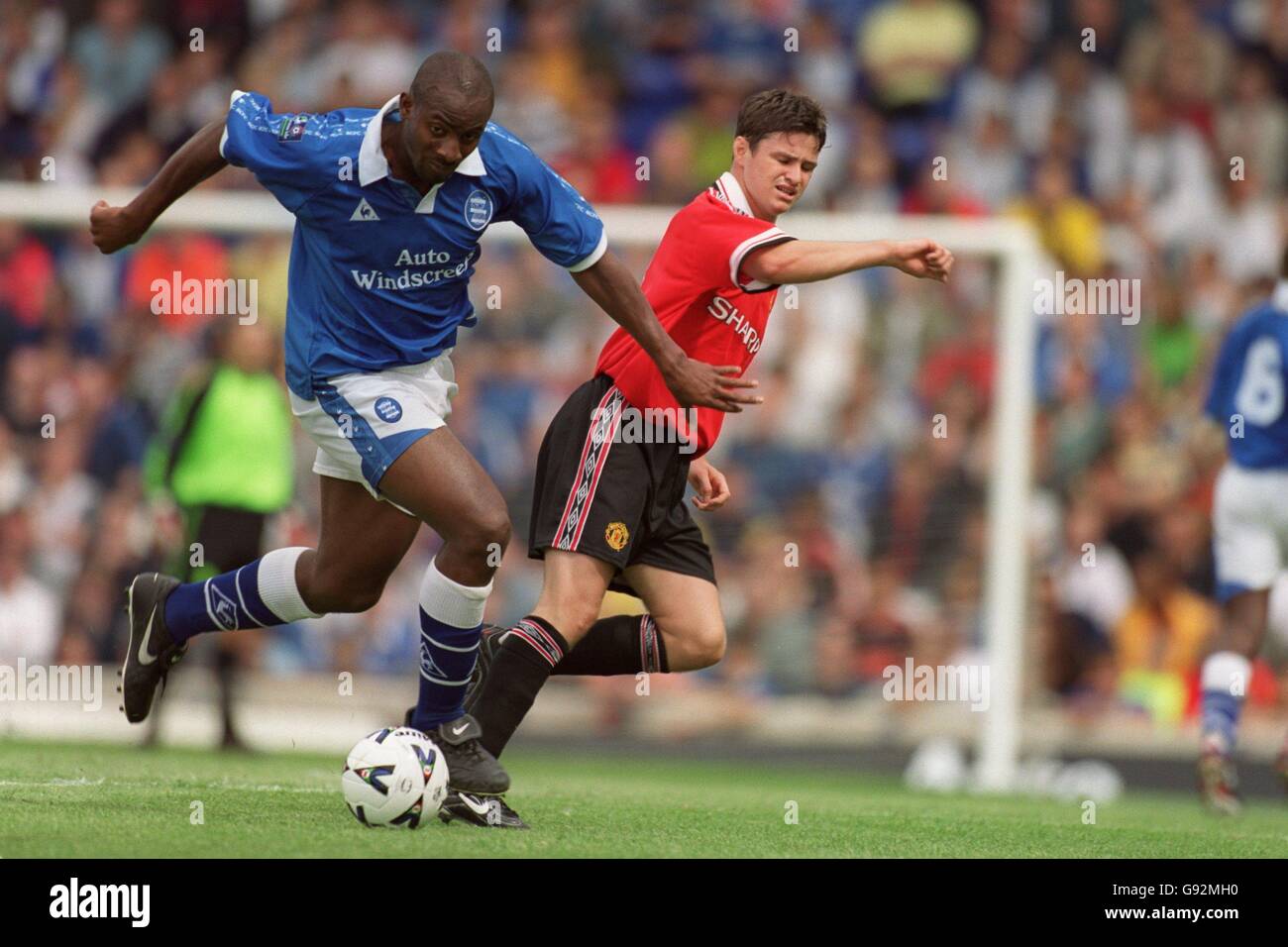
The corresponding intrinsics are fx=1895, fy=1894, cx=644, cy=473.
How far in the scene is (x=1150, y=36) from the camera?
52.2 feet

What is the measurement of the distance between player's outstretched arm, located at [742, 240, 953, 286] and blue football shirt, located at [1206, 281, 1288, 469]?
334 cm

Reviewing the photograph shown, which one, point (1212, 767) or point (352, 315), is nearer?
point (352, 315)

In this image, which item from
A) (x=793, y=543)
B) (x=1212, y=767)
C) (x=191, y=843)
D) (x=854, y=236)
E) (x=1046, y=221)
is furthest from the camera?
(x=1046, y=221)

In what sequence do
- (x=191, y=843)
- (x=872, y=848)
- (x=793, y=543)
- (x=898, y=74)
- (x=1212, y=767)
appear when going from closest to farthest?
Answer: (x=191, y=843), (x=872, y=848), (x=1212, y=767), (x=793, y=543), (x=898, y=74)

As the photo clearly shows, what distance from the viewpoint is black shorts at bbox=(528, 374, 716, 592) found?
20.6 ft

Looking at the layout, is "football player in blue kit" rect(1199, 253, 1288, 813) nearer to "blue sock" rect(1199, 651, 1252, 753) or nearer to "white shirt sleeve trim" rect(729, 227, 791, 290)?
"blue sock" rect(1199, 651, 1252, 753)

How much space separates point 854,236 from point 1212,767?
382 cm

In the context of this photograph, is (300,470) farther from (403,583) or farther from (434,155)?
(434,155)

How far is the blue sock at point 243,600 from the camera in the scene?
20.8 feet

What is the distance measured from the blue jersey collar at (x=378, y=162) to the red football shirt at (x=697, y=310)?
0.92 m

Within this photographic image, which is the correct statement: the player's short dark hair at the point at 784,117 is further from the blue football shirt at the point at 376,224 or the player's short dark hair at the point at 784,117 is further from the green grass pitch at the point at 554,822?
the green grass pitch at the point at 554,822

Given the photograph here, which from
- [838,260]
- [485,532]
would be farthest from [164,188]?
[838,260]

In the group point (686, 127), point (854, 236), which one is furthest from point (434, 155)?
point (686, 127)

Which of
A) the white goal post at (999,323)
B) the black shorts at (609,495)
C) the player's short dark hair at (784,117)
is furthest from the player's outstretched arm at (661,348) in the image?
the white goal post at (999,323)
